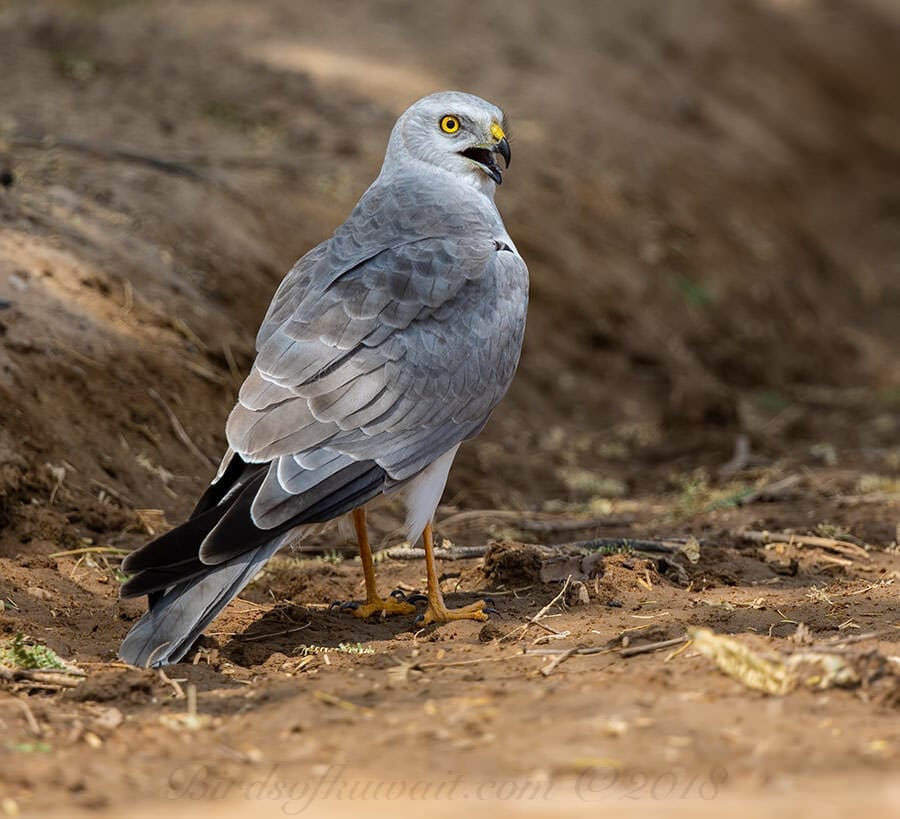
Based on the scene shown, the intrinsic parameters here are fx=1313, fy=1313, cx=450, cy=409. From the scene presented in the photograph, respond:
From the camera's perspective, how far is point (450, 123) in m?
6.24

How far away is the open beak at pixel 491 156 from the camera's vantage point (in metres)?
6.20

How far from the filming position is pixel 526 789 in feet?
10.9

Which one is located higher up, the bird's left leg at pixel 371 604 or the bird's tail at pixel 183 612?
the bird's tail at pixel 183 612

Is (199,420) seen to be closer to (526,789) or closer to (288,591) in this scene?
(288,591)

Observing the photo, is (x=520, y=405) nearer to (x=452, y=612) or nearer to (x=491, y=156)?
(x=491, y=156)

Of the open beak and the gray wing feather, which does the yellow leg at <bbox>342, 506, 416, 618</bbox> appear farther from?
the open beak

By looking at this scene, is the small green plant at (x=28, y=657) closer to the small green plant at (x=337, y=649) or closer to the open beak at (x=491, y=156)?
the small green plant at (x=337, y=649)

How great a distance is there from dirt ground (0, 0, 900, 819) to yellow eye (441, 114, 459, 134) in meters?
2.02

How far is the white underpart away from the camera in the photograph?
17.6 feet

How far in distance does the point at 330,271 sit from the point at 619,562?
1787 millimetres

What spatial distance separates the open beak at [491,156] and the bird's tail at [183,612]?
92.7 inches

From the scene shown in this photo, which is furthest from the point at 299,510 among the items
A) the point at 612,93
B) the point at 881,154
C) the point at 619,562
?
the point at 881,154

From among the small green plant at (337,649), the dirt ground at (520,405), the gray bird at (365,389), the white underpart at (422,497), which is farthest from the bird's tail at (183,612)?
the white underpart at (422,497)

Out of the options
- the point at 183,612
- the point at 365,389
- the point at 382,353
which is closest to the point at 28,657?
the point at 183,612
